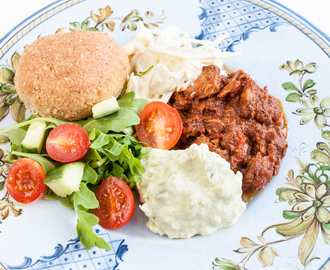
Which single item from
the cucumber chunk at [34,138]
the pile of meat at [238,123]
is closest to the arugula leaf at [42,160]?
the cucumber chunk at [34,138]

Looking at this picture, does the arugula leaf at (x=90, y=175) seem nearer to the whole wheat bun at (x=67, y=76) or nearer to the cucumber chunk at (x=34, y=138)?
the cucumber chunk at (x=34, y=138)

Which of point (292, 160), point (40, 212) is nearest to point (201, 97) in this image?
point (292, 160)

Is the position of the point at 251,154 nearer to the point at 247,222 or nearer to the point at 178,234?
the point at 247,222

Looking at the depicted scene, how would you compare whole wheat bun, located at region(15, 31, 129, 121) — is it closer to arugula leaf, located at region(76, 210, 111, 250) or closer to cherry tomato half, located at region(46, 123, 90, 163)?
Result: cherry tomato half, located at region(46, 123, 90, 163)

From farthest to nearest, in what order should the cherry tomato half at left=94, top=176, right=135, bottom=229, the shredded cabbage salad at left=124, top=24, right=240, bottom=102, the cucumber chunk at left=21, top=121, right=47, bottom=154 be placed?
the shredded cabbage salad at left=124, top=24, right=240, bottom=102 < the cucumber chunk at left=21, top=121, right=47, bottom=154 < the cherry tomato half at left=94, top=176, right=135, bottom=229

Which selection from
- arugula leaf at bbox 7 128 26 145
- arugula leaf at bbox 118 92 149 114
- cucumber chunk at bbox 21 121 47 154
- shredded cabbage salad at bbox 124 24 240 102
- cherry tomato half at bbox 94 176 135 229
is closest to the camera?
cherry tomato half at bbox 94 176 135 229

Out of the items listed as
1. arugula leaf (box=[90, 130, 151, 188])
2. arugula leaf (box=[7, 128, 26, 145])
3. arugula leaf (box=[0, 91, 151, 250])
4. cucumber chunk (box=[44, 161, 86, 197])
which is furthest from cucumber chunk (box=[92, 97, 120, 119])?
arugula leaf (box=[7, 128, 26, 145])
